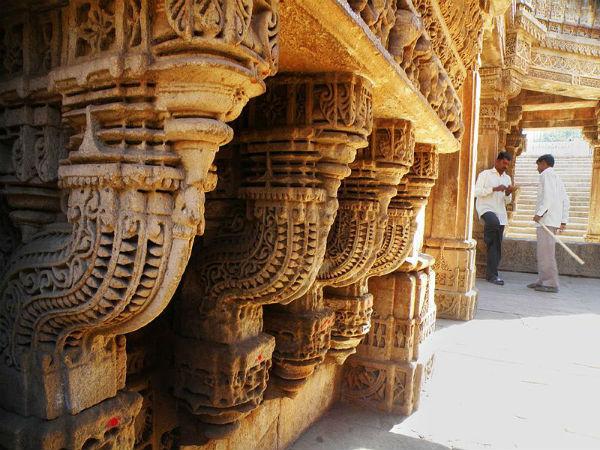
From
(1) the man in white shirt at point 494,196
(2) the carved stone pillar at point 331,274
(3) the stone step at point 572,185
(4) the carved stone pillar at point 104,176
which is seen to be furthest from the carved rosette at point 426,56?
(3) the stone step at point 572,185

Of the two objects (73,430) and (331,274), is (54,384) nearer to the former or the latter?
(73,430)

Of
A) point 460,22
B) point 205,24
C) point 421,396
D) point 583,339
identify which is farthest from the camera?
point 583,339

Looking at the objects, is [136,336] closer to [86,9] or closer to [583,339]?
[86,9]

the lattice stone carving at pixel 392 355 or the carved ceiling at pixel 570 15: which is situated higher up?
the carved ceiling at pixel 570 15

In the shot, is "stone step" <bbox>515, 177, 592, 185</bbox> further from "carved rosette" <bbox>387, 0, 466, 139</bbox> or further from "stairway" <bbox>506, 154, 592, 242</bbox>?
"carved rosette" <bbox>387, 0, 466, 139</bbox>

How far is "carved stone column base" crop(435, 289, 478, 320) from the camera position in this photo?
15.6 ft

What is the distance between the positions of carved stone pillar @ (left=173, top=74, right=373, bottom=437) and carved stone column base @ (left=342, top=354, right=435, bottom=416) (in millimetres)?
1428

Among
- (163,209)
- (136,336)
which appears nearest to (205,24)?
(163,209)

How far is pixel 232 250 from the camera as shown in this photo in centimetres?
167

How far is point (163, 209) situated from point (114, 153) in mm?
154

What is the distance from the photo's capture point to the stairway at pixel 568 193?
40.5 feet

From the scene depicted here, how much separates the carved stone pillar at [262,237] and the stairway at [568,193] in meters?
9.80

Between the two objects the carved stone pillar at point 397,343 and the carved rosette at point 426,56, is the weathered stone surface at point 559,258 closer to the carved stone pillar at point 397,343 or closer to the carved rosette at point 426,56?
the carved stone pillar at point 397,343

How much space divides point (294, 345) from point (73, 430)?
1.17 metres
